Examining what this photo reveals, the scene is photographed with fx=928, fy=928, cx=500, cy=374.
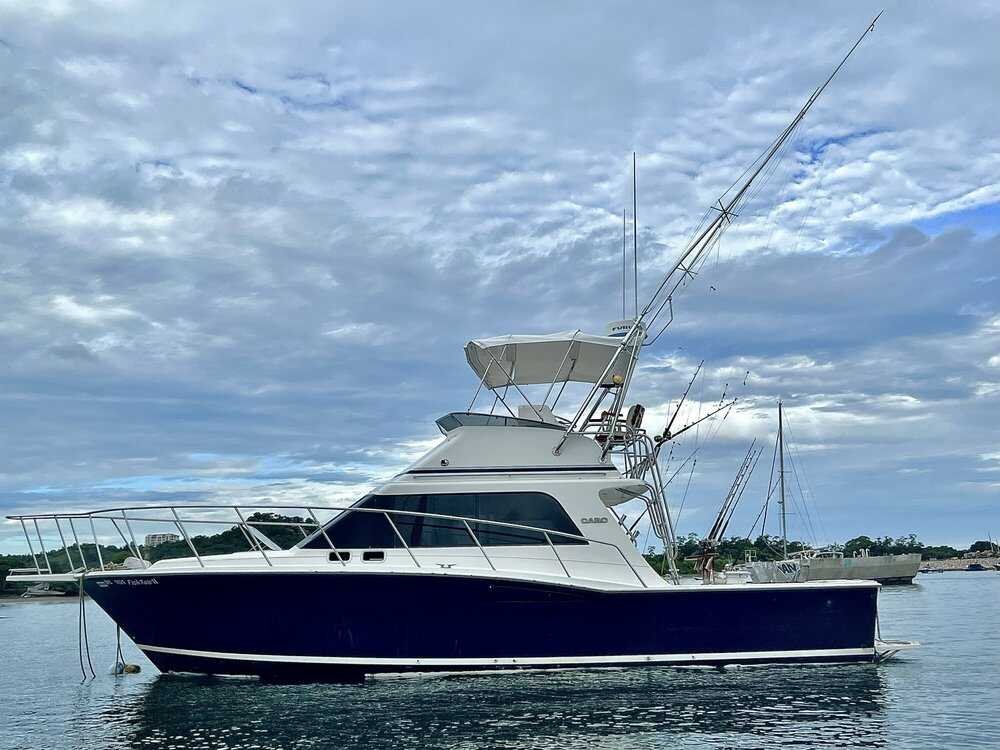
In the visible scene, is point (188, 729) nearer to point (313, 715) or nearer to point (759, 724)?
point (313, 715)

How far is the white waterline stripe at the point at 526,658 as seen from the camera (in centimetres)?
1191

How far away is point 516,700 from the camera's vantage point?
35.8 feet

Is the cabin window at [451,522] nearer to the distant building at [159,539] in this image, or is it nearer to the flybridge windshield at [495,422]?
the flybridge windshield at [495,422]

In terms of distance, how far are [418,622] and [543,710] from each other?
2245 millimetres

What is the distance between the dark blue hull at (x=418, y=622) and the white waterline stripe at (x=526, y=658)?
2 cm

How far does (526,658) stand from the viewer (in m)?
12.2

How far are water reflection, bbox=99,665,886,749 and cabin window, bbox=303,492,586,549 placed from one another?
1815 millimetres

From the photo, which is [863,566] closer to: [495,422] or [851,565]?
[851,565]

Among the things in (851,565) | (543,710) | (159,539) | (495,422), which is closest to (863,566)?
(851,565)

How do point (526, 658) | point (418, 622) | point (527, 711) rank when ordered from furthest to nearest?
point (526, 658)
point (418, 622)
point (527, 711)

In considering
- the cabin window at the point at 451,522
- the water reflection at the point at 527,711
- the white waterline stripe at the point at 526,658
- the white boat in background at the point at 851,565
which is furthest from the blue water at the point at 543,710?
the white boat in background at the point at 851,565

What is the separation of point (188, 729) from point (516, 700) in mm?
3664

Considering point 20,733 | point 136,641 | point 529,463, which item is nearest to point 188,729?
point 20,733

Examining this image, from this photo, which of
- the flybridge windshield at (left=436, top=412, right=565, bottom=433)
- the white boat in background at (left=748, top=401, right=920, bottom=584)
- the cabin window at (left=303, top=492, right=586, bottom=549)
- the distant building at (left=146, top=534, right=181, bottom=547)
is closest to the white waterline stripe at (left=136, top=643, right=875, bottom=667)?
the distant building at (left=146, top=534, right=181, bottom=547)
